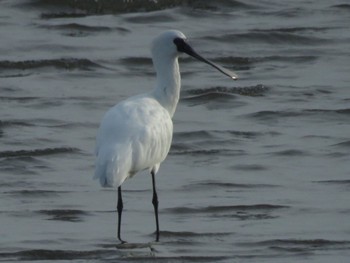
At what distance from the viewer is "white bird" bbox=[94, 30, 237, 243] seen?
404 inches

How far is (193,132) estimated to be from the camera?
1520 cm

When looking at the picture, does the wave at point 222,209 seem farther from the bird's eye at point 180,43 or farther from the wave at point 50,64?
the wave at point 50,64

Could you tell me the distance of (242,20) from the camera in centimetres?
2192

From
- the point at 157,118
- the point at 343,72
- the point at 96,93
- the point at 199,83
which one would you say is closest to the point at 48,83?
the point at 96,93

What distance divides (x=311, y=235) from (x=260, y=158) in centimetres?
332

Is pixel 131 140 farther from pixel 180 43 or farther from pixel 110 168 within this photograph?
pixel 180 43

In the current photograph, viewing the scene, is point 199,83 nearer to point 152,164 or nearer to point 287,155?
point 287,155

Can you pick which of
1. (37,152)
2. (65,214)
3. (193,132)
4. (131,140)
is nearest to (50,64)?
(193,132)

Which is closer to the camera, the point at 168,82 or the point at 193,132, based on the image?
the point at 168,82

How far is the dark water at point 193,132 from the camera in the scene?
422 inches

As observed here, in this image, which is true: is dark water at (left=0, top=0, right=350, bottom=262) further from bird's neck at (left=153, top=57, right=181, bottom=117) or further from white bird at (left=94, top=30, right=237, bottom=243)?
bird's neck at (left=153, top=57, right=181, bottom=117)

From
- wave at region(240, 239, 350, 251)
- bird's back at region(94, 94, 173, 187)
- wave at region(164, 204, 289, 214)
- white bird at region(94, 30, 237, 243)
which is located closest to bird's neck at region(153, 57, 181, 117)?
white bird at region(94, 30, 237, 243)

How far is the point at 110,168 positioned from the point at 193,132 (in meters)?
5.13

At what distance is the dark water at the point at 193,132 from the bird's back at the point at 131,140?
1.86 ft
